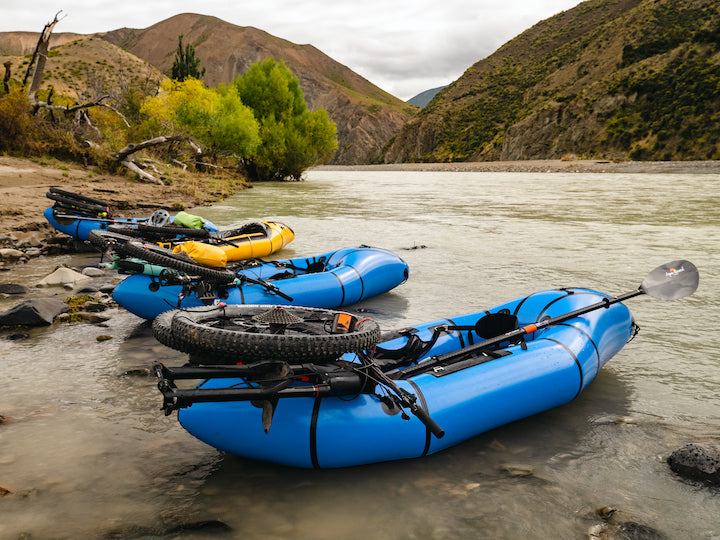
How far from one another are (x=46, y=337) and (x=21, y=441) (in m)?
2.07

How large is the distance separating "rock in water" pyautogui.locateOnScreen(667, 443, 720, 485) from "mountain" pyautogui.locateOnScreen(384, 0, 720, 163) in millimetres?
45901

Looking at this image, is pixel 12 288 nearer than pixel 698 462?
No

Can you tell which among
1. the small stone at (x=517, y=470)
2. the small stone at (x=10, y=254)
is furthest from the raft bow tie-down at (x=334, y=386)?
the small stone at (x=10, y=254)

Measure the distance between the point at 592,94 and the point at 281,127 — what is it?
3918 centimetres

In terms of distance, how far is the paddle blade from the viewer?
462cm

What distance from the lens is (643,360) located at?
4.76 m

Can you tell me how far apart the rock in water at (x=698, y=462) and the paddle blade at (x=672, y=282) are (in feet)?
5.83

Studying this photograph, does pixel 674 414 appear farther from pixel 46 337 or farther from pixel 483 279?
pixel 46 337

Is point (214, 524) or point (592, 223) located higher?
point (592, 223)

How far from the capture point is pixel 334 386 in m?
3.00

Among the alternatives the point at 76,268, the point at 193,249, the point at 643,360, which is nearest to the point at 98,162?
the point at 76,268

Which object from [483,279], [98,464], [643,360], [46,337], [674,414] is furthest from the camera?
[483,279]

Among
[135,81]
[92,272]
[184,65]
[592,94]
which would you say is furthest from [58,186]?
[592,94]

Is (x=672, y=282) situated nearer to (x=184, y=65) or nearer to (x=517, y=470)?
(x=517, y=470)
